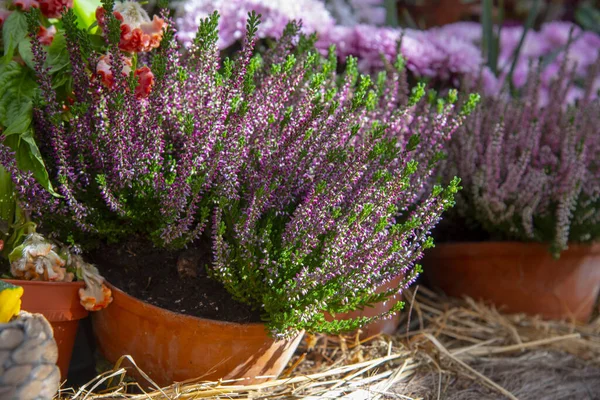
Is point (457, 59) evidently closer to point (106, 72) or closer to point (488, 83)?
point (488, 83)

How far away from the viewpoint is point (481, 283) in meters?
1.69

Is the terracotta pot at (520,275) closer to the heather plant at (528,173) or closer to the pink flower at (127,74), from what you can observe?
the heather plant at (528,173)

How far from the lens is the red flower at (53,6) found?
1.10m

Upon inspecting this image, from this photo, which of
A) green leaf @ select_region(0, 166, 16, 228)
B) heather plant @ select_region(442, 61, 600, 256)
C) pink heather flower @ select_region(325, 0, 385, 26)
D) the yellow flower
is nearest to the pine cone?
the yellow flower

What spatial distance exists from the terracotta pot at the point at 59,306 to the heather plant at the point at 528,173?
940 millimetres

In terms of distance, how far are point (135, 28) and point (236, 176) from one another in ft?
0.95

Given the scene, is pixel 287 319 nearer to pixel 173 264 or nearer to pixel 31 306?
pixel 173 264

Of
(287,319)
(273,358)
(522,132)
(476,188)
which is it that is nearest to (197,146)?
(287,319)

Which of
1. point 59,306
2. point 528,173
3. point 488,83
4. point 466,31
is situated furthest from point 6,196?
point 466,31

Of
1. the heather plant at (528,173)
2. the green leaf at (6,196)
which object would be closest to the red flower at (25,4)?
the green leaf at (6,196)

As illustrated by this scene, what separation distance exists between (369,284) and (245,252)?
0.22 m

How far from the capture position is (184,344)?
3.48 ft

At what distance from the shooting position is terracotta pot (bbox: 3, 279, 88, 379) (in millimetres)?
991

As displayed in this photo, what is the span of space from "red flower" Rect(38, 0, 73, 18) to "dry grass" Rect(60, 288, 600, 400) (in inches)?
24.6
